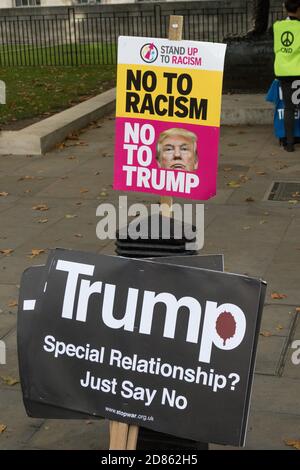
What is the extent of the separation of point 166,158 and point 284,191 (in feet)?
15.0

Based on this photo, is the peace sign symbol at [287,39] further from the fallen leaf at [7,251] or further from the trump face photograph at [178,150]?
the trump face photograph at [178,150]

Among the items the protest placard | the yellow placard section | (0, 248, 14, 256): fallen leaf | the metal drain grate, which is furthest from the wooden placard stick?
the metal drain grate

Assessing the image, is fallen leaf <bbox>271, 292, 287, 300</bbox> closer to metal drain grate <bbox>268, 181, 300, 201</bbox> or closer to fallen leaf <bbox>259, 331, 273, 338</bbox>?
fallen leaf <bbox>259, 331, 273, 338</bbox>

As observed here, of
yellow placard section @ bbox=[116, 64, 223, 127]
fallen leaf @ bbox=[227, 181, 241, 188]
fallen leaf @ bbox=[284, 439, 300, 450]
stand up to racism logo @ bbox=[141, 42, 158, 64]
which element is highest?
stand up to racism logo @ bbox=[141, 42, 158, 64]

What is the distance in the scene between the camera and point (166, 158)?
6.07 metres

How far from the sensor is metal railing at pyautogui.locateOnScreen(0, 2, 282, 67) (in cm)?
2980

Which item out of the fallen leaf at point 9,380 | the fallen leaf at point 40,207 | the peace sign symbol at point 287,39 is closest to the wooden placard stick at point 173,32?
the fallen leaf at point 9,380

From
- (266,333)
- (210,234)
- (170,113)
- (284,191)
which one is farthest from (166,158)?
(284,191)

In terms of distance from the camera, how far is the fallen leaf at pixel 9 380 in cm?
582

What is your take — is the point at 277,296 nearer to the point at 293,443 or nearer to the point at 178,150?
the point at 178,150

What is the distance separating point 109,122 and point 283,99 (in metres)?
3.85

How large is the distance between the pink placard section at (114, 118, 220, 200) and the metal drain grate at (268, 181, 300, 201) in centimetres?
397

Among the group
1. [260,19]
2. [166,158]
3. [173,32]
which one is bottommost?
[260,19]
